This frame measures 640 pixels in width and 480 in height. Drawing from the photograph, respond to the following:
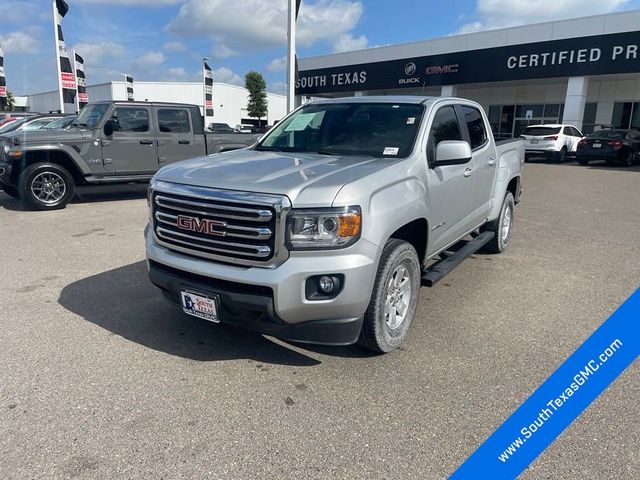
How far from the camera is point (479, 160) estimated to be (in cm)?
523

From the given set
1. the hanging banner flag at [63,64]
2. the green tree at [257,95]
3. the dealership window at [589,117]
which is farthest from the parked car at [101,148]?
the green tree at [257,95]

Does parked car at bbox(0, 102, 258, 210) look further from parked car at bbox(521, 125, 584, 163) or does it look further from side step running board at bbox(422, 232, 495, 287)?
parked car at bbox(521, 125, 584, 163)

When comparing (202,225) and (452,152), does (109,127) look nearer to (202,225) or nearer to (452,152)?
(202,225)

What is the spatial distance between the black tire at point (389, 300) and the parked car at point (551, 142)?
1896 centimetres

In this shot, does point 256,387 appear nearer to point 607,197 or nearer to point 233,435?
point 233,435

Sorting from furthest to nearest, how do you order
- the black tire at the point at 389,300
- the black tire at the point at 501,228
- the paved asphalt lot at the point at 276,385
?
1. the black tire at the point at 501,228
2. the black tire at the point at 389,300
3. the paved asphalt lot at the point at 276,385

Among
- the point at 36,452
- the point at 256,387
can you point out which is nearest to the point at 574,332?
the point at 256,387

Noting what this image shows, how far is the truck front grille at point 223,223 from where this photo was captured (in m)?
3.02

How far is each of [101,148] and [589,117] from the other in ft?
88.9

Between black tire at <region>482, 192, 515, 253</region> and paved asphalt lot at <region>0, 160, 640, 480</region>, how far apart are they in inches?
26.4

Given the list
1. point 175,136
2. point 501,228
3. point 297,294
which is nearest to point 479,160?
point 501,228

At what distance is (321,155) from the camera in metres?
4.17

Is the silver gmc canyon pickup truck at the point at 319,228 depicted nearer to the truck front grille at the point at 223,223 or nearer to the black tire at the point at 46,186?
the truck front grille at the point at 223,223

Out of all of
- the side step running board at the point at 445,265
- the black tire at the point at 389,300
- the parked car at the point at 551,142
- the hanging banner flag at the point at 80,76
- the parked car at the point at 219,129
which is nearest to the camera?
the black tire at the point at 389,300
